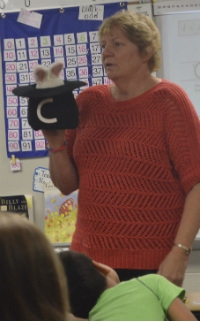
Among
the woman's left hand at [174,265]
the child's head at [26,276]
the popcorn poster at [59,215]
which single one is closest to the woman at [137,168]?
the woman's left hand at [174,265]

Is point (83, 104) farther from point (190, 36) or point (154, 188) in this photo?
point (190, 36)

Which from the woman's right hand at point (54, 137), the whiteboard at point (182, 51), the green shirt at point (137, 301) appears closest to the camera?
the green shirt at point (137, 301)

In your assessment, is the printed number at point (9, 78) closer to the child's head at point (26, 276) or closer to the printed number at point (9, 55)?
the printed number at point (9, 55)

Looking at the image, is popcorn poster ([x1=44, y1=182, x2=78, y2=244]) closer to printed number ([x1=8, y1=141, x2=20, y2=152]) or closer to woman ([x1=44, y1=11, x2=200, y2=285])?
printed number ([x1=8, y1=141, x2=20, y2=152])

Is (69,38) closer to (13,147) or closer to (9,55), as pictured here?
(9,55)

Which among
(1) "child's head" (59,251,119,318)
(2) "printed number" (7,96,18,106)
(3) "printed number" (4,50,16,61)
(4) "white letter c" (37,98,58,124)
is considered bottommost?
(1) "child's head" (59,251,119,318)

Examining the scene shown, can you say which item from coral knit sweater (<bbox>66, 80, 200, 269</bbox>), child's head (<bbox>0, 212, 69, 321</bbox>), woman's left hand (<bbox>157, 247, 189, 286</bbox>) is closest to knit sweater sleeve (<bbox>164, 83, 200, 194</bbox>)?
coral knit sweater (<bbox>66, 80, 200, 269</bbox>)

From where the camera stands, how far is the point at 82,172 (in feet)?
5.68

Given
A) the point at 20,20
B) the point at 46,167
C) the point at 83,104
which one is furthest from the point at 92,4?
the point at 83,104

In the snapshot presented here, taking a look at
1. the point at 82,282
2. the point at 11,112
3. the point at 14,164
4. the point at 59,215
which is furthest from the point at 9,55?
the point at 82,282

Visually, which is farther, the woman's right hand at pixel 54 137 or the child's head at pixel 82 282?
the woman's right hand at pixel 54 137

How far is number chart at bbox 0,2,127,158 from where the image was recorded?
10.6 feet

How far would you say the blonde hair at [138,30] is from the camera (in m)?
Answer: 1.70

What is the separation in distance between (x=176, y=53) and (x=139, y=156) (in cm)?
172
